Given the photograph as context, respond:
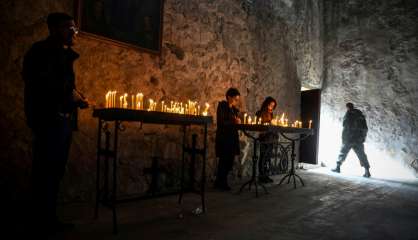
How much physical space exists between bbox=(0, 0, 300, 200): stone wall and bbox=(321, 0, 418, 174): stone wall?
290 cm

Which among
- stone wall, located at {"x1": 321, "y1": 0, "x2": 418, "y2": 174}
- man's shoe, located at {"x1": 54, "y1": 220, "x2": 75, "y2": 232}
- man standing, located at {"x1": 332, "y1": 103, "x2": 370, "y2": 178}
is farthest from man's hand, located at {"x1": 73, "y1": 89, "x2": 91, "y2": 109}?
stone wall, located at {"x1": 321, "y1": 0, "x2": 418, "y2": 174}

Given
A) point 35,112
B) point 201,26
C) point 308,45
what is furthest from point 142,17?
point 308,45

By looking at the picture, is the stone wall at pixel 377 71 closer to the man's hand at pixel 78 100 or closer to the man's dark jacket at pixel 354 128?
the man's dark jacket at pixel 354 128

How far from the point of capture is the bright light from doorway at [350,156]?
857 centimetres

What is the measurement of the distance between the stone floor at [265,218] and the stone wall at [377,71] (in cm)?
413

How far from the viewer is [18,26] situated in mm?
3258

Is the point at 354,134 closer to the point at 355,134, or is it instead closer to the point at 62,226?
the point at 355,134

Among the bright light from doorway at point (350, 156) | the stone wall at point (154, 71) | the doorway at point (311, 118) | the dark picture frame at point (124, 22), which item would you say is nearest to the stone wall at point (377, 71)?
the bright light from doorway at point (350, 156)

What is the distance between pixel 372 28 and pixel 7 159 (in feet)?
31.3

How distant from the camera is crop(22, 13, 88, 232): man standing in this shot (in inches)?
103

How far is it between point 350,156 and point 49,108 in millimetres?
8903

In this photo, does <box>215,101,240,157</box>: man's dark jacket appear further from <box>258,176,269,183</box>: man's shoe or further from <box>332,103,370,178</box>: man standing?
<box>332,103,370,178</box>: man standing

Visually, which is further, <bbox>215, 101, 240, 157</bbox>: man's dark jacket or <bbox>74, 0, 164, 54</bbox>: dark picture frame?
<bbox>215, 101, 240, 157</bbox>: man's dark jacket

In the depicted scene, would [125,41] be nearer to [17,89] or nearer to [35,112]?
[17,89]
